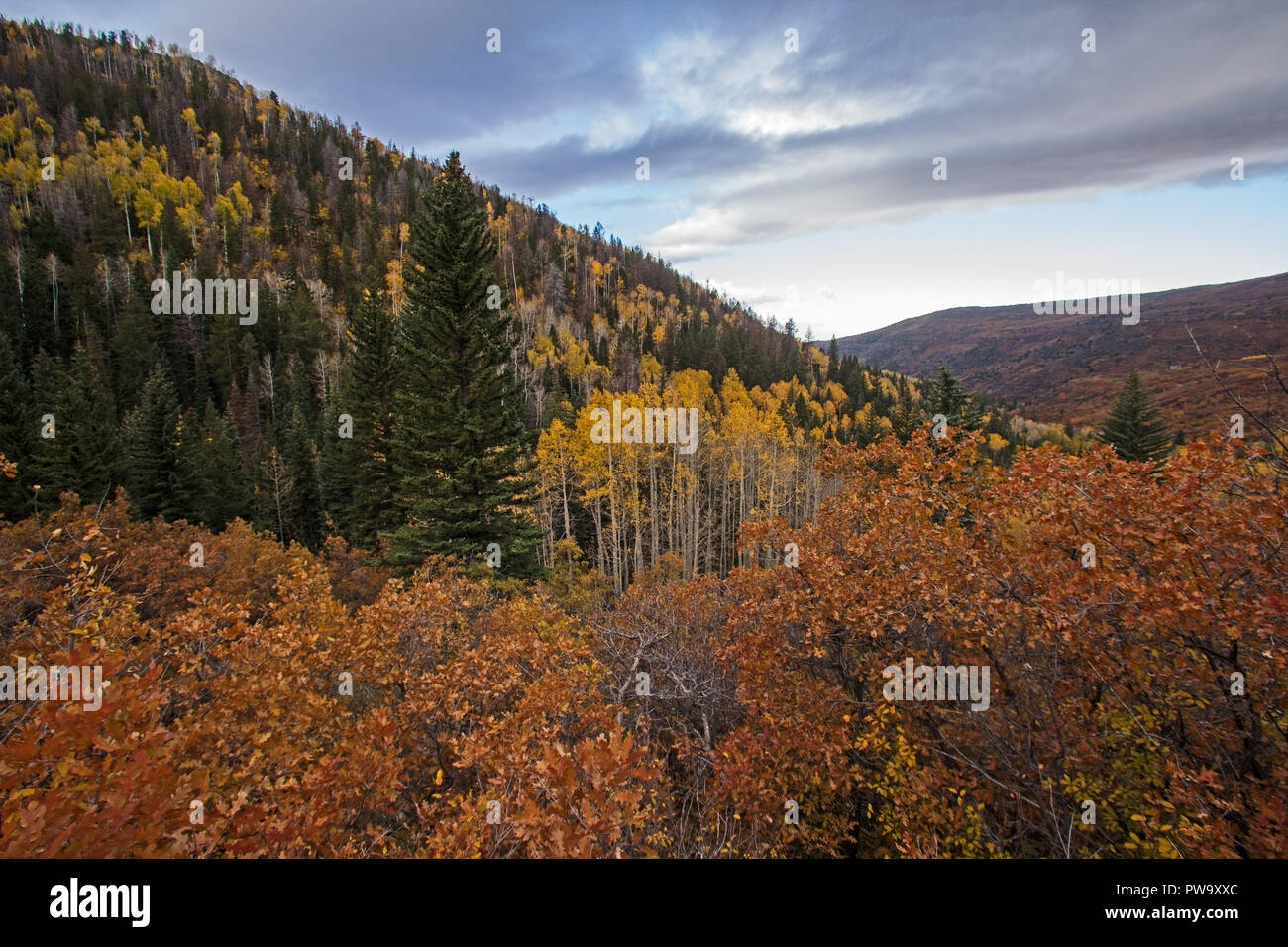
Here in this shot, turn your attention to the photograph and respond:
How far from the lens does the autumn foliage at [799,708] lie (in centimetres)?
453

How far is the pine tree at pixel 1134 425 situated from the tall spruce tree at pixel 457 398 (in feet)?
136

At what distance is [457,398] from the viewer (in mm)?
16672

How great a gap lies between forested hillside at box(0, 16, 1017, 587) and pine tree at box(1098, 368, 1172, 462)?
13424 mm

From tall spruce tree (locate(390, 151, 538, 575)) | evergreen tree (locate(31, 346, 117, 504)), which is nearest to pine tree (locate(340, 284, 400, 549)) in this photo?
tall spruce tree (locate(390, 151, 538, 575))

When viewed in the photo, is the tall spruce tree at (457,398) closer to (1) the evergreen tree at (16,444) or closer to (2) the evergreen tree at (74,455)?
(2) the evergreen tree at (74,455)

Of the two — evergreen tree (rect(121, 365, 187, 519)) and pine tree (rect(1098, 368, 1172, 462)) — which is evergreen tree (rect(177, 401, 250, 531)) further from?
pine tree (rect(1098, 368, 1172, 462))

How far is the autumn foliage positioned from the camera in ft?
14.9

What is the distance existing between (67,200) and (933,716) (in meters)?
118

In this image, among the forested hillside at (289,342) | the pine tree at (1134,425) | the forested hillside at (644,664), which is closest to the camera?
the forested hillside at (644,664)

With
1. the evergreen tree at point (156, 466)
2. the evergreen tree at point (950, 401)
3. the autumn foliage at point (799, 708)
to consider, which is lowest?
the autumn foliage at point (799, 708)

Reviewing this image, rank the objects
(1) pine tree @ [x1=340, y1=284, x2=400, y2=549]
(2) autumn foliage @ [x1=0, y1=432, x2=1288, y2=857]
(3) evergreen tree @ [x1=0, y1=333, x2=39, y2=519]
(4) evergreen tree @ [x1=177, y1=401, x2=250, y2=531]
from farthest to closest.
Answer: (4) evergreen tree @ [x1=177, y1=401, x2=250, y2=531], (3) evergreen tree @ [x1=0, y1=333, x2=39, y2=519], (1) pine tree @ [x1=340, y1=284, x2=400, y2=549], (2) autumn foliage @ [x1=0, y1=432, x2=1288, y2=857]

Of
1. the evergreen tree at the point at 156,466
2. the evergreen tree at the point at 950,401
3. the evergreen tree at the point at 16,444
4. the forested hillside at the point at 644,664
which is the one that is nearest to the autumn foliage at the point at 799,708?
the forested hillside at the point at 644,664

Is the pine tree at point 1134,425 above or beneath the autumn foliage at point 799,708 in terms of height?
above
